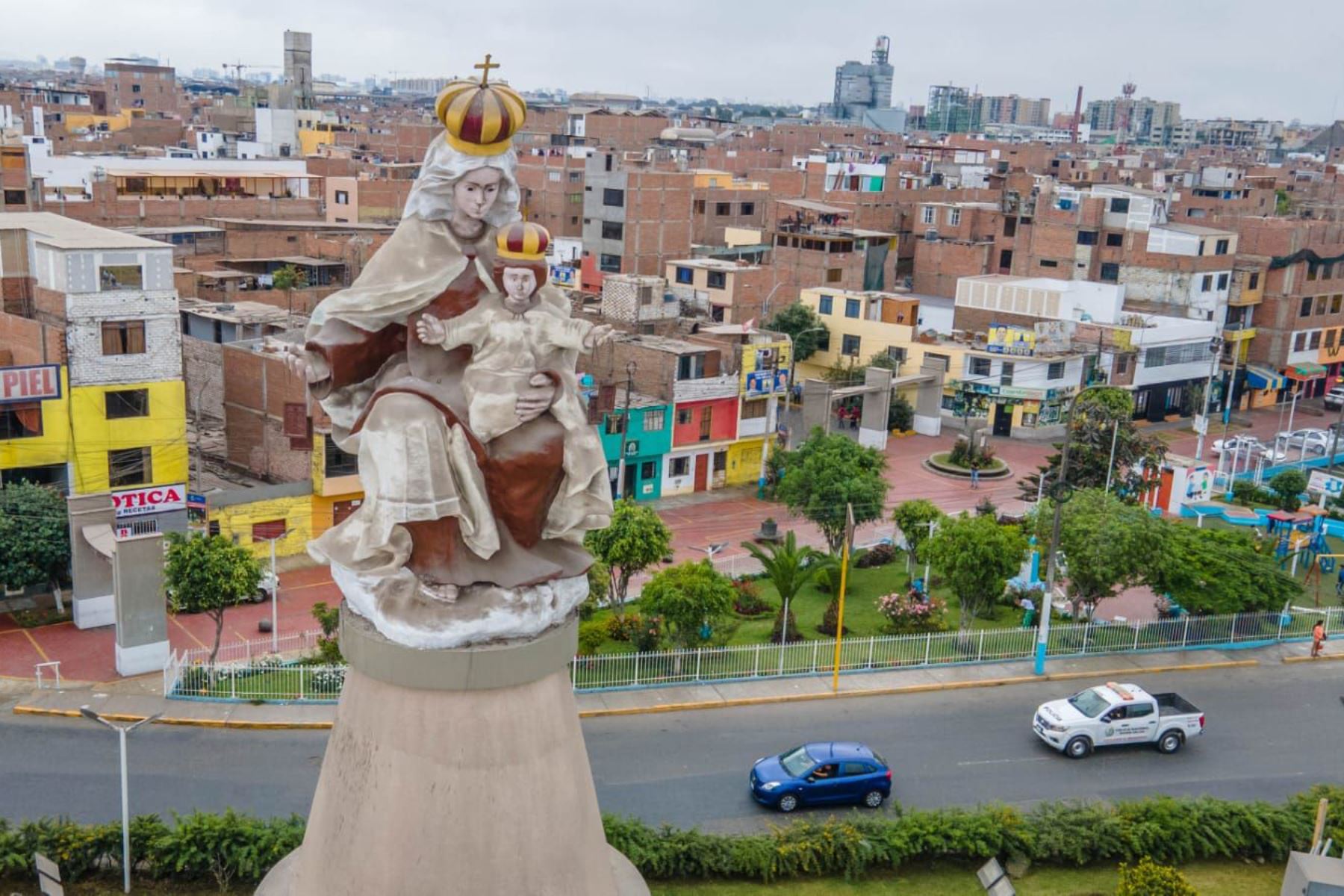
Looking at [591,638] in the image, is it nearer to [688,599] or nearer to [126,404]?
[688,599]

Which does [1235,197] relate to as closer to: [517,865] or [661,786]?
[661,786]

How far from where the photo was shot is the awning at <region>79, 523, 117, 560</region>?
91.5 ft

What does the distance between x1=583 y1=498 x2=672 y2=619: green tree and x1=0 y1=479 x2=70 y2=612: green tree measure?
456 inches

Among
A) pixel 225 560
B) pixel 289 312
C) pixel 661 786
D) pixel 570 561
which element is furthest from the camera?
pixel 289 312

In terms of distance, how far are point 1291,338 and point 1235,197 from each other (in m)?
29.1

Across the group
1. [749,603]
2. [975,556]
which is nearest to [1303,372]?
[975,556]

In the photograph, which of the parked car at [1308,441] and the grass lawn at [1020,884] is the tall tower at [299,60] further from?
the grass lawn at [1020,884]

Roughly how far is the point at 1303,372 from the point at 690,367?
124 ft

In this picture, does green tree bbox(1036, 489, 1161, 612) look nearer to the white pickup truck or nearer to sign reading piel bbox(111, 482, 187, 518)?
the white pickup truck

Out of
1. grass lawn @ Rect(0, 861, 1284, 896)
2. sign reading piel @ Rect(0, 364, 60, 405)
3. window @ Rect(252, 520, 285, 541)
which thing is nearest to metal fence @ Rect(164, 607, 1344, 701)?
window @ Rect(252, 520, 285, 541)

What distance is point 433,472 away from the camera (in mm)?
10281

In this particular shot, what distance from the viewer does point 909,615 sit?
30.5 m

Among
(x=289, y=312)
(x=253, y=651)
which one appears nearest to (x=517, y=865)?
(x=253, y=651)

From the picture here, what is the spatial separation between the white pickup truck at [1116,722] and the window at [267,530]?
19458 mm
